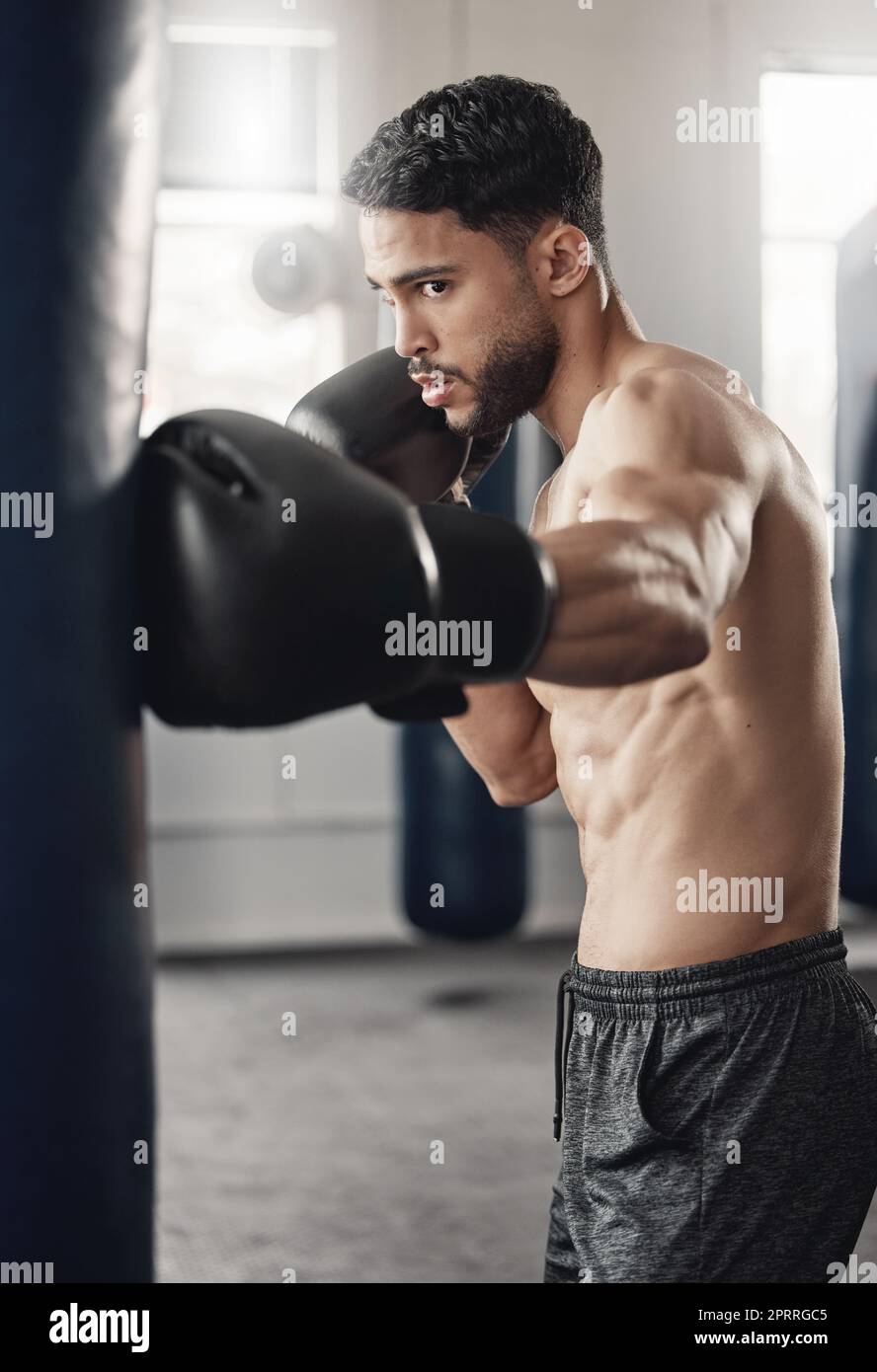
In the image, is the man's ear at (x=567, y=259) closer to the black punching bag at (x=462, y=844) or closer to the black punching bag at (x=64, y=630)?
the black punching bag at (x=64, y=630)

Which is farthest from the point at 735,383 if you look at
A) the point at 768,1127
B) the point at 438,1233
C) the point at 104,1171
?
the point at 438,1233

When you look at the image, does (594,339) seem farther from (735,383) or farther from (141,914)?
(141,914)

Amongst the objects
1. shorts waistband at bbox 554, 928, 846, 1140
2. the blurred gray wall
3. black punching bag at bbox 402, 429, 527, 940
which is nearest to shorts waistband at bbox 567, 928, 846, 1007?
shorts waistband at bbox 554, 928, 846, 1140

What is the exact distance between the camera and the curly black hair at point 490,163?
928 mm

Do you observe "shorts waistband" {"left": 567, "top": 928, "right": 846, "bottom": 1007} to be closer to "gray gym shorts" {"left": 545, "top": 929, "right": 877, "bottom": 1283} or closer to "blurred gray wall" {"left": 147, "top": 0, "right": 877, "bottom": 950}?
"gray gym shorts" {"left": 545, "top": 929, "right": 877, "bottom": 1283}

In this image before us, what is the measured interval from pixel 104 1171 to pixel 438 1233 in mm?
1564

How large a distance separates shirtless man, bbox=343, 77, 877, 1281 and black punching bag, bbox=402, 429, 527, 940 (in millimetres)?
2090

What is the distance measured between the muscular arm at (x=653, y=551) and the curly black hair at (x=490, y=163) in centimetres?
25

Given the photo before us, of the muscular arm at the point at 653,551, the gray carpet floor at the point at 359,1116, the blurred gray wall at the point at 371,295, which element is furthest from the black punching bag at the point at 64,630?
the blurred gray wall at the point at 371,295

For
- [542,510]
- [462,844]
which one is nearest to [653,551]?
[542,510]

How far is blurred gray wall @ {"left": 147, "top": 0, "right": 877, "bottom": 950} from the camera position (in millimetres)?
2863

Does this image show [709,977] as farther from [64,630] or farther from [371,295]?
[371,295]

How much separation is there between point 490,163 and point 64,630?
53 cm

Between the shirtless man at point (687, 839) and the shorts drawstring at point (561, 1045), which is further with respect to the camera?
the shorts drawstring at point (561, 1045)
